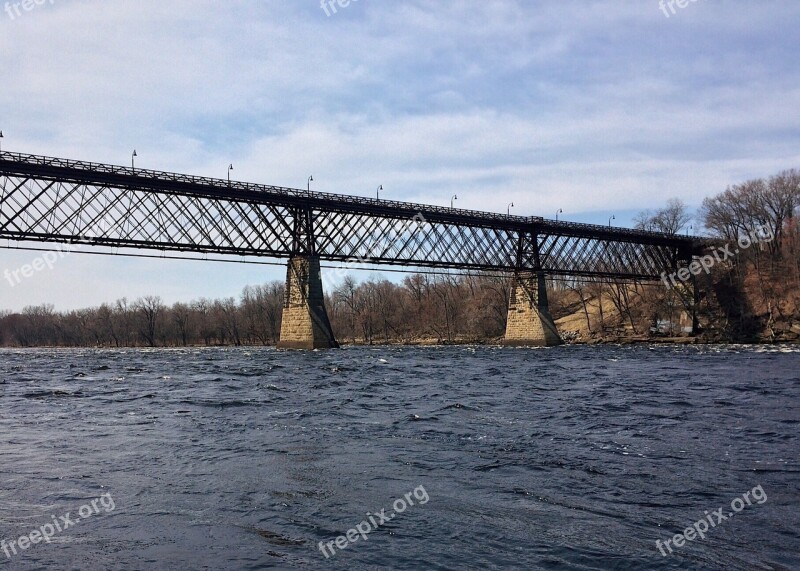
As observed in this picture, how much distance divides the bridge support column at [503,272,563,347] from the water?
54323mm

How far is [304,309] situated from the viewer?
5872 cm

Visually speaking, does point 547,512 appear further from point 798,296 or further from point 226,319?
point 226,319

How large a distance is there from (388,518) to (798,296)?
3186 inches

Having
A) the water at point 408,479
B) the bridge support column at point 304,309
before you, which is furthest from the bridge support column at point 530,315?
the water at point 408,479

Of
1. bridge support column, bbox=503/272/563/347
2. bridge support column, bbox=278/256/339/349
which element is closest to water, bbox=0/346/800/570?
bridge support column, bbox=278/256/339/349

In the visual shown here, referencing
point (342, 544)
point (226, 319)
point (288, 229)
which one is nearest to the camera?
point (342, 544)

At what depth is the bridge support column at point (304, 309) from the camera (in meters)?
58.6

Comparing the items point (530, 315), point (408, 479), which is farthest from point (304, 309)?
point (408, 479)

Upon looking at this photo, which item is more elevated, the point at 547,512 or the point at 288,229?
the point at 288,229

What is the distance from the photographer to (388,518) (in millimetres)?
8031

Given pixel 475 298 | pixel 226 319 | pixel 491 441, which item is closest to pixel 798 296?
pixel 475 298

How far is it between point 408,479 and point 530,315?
67.9 metres

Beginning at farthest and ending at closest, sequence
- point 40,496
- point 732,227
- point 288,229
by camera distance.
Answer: point 732,227 < point 288,229 < point 40,496

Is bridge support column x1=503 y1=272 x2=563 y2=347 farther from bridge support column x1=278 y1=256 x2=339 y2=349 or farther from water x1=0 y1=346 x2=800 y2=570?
water x1=0 y1=346 x2=800 y2=570
